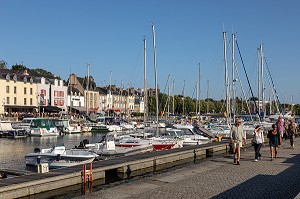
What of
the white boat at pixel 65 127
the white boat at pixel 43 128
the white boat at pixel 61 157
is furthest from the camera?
the white boat at pixel 65 127

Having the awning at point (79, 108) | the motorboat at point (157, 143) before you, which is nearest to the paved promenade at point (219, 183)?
the motorboat at point (157, 143)

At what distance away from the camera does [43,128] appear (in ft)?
214

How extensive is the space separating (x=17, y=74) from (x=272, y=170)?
280ft

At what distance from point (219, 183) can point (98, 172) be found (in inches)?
240

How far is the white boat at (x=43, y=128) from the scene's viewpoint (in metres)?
63.8

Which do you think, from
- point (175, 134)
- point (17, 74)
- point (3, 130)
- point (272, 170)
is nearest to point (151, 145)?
point (175, 134)

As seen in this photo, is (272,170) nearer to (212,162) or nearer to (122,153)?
(212,162)

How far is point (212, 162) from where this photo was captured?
22.9m

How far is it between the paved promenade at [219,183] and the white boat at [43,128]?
153 feet

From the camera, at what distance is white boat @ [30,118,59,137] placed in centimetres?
6384

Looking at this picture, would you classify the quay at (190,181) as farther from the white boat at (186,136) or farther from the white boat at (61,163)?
the white boat at (186,136)

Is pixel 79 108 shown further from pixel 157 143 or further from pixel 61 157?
pixel 61 157

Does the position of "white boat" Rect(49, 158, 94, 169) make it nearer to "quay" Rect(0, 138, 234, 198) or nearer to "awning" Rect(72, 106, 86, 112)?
"quay" Rect(0, 138, 234, 198)

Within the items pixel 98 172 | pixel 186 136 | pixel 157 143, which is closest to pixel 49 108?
pixel 186 136
